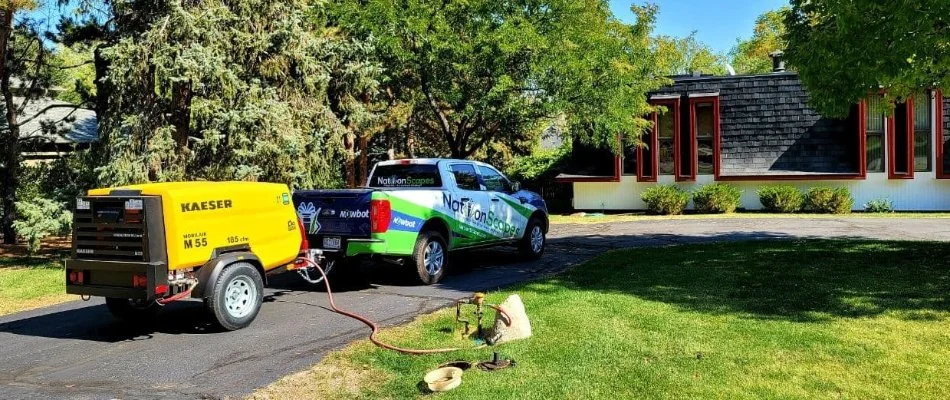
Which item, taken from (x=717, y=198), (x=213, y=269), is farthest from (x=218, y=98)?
(x=717, y=198)

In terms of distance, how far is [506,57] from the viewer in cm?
1695

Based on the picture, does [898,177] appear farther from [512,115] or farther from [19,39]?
[19,39]

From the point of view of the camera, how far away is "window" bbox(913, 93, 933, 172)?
970 inches

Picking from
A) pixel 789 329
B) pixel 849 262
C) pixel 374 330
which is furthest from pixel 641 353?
pixel 849 262

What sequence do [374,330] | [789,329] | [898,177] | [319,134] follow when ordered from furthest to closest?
[898,177]
[319,134]
[374,330]
[789,329]

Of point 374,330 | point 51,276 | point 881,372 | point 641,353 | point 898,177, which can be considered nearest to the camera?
point 881,372

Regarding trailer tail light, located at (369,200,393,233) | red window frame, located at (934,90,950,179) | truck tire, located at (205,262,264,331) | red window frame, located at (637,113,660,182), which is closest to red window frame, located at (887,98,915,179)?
red window frame, located at (934,90,950,179)

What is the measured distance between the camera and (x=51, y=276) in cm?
1279

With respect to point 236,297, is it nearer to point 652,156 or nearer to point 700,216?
point 700,216

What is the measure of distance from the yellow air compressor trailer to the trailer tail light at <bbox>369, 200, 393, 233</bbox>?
5.68ft

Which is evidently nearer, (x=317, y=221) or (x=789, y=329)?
(x=789, y=329)

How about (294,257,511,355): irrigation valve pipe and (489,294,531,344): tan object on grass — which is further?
(489,294,531,344): tan object on grass

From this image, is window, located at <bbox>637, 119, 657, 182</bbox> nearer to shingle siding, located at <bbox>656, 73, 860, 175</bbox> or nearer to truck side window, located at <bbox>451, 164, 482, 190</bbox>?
shingle siding, located at <bbox>656, 73, 860, 175</bbox>

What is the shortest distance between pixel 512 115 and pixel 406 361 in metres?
12.4
